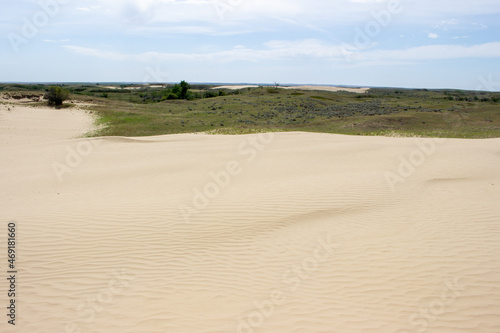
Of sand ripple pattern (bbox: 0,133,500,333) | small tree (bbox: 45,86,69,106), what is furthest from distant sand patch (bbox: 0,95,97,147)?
sand ripple pattern (bbox: 0,133,500,333)

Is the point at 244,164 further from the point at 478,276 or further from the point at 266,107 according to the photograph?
the point at 266,107

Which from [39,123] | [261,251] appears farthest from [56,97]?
[261,251]

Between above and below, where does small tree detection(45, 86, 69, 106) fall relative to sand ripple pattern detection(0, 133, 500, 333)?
above

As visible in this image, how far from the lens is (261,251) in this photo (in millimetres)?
5996

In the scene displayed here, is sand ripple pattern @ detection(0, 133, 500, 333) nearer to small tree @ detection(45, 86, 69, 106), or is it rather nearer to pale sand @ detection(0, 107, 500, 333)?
pale sand @ detection(0, 107, 500, 333)

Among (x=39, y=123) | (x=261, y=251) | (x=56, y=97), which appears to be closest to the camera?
(x=261, y=251)

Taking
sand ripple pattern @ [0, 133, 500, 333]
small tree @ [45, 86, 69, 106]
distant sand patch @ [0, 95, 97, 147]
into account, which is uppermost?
small tree @ [45, 86, 69, 106]

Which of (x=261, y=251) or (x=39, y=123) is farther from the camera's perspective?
(x=39, y=123)

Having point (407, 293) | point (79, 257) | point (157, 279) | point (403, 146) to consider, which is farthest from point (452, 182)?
point (79, 257)

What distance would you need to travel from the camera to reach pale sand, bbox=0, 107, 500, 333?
174 inches

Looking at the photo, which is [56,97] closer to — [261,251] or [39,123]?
[39,123]

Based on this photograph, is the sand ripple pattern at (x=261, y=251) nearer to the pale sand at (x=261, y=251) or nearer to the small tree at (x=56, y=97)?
the pale sand at (x=261, y=251)

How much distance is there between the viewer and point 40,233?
6516mm

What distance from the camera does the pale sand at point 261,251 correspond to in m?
4.41
